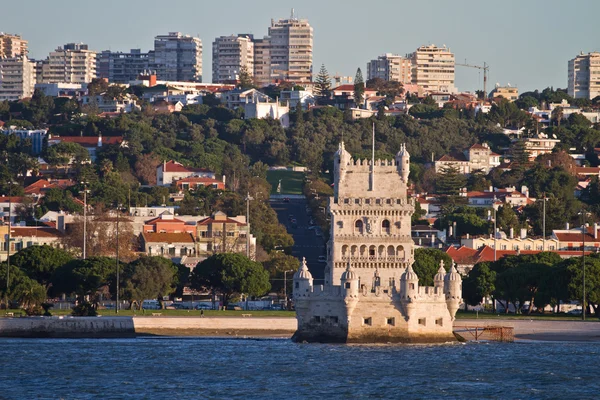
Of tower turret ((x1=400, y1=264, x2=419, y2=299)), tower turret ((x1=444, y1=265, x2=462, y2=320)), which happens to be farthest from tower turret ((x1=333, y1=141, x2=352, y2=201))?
tower turret ((x1=444, y1=265, x2=462, y2=320))

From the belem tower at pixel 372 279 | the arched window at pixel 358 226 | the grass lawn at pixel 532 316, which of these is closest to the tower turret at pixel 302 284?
the belem tower at pixel 372 279

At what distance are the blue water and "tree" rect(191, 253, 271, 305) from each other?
36.2 meters

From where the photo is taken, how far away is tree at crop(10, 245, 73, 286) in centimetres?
14400

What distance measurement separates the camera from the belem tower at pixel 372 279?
101438 millimetres

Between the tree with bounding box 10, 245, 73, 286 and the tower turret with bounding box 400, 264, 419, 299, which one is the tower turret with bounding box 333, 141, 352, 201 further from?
the tree with bounding box 10, 245, 73, 286

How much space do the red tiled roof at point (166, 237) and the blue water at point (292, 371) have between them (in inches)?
3250

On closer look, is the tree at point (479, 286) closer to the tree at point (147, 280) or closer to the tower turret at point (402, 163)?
the tree at point (147, 280)

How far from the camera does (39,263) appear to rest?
145125 mm

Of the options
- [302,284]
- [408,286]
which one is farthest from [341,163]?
[408,286]

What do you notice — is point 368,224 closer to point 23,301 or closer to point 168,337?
point 168,337

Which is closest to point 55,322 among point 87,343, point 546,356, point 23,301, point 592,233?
point 87,343

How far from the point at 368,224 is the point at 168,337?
1682cm

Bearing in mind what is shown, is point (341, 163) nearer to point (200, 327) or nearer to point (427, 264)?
point (200, 327)

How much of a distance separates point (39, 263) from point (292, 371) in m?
53.7
